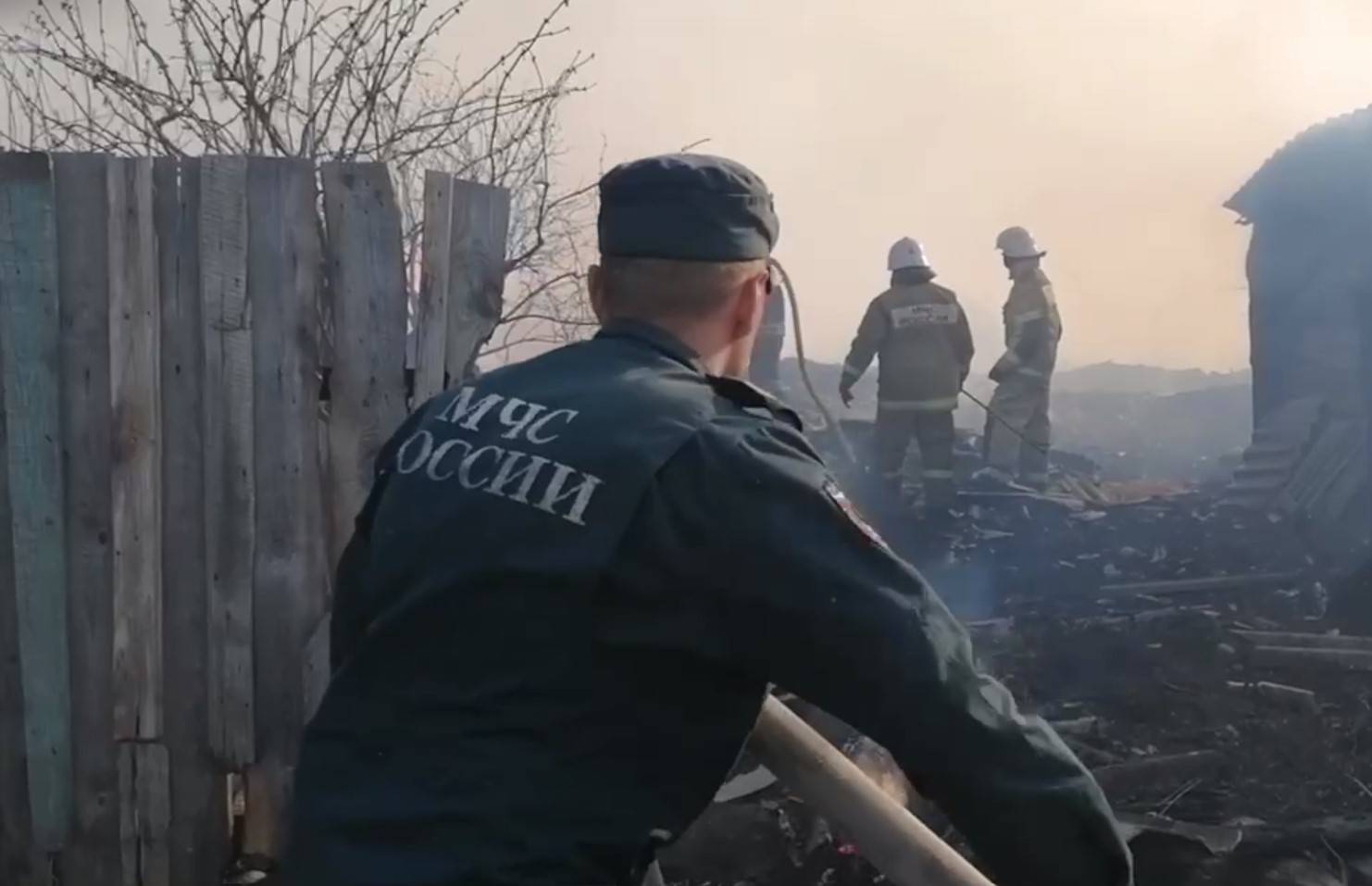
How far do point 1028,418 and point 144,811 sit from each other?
9.39 m

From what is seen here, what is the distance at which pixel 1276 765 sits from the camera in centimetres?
506

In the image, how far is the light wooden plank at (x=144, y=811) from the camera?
3.51 meters

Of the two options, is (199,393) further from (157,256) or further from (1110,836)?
(1110,836)

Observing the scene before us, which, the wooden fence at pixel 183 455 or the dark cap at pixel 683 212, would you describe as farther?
the wooden fence at pixel 183 455

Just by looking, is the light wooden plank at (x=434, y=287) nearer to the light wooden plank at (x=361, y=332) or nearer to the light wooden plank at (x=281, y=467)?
the light wooden plank at (x=361, y=332)

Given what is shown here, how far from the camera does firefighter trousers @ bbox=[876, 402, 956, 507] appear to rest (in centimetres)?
1095

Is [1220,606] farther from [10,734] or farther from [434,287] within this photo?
[10,734]

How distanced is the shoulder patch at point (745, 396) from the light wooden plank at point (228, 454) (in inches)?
83.2

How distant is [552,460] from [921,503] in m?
9.95

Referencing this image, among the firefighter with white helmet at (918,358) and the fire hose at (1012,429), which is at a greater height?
the firefighter with white helmet at (918,358)

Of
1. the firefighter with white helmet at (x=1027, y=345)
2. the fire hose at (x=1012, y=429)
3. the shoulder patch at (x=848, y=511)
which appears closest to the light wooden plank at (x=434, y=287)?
the shoulder patch at (x=848, y=511)

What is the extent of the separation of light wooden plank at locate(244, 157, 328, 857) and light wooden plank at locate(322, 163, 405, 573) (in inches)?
1.9

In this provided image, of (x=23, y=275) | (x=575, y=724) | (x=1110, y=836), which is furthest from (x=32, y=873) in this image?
(x=1110, y=836)

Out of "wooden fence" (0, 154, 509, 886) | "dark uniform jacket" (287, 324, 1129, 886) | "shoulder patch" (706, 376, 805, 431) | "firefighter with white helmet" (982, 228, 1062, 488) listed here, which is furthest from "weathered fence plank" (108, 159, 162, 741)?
"firefighter with white helmet" (982, 228, 1062, 488)
